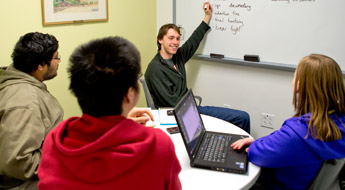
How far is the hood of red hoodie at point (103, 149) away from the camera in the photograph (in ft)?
2.75

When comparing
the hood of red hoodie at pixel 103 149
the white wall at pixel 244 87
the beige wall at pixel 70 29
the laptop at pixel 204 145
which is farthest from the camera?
the white wall at pixel 244 87

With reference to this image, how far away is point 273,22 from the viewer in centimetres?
249

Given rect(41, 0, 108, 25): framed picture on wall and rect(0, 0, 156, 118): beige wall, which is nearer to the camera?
rect(0, 0, 156, 118): beige wall

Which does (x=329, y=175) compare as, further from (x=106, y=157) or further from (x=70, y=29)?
(x=70, y=29)

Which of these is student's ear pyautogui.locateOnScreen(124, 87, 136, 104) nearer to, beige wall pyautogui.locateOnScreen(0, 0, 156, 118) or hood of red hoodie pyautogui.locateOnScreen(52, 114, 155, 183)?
hood of red hoodie pyautogui.locateOnScreen(52, 114, 155, 183)

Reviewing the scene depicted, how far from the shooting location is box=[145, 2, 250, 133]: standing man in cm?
270

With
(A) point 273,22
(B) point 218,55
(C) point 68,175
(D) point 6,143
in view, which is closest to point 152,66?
(B) point 218,55

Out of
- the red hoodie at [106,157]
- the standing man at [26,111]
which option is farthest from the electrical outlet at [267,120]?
the red hoodie at [106,157]

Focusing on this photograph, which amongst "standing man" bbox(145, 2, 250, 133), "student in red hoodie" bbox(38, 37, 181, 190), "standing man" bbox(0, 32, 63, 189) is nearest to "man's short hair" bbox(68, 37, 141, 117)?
"student in red hoodie" bbox(38, 37, 181, 190)

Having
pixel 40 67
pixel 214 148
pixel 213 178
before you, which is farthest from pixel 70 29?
pixel 213 178

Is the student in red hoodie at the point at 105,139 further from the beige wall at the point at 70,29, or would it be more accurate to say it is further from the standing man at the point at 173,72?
the standing man at the point at 173,72

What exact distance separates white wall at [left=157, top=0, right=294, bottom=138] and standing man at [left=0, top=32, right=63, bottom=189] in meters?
1.64

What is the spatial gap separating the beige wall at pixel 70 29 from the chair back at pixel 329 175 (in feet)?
4.76

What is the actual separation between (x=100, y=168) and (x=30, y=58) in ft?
3.51
